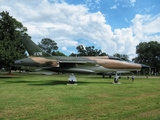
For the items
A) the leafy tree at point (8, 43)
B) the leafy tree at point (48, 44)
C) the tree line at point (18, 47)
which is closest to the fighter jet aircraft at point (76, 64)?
the tree line at point (18, 47)

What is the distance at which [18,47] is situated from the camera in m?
33.4

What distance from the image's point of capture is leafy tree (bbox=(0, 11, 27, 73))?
28419mm

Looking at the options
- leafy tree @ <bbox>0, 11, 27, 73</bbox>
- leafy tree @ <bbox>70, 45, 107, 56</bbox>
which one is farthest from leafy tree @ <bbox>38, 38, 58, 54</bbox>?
leafy tree @ <bbox>0, 11, 27, 73</bbox>

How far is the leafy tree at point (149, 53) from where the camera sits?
81938 mm

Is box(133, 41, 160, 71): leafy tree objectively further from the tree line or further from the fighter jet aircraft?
the fighter jet aircraft

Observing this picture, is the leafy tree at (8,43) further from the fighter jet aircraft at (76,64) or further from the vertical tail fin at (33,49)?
the fighter jet aircraft at (76,64)

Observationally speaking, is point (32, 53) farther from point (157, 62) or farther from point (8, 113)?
point (157, 62)

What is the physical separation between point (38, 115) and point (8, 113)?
1.11m

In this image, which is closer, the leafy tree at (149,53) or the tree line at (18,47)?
the tree line at (18,47)

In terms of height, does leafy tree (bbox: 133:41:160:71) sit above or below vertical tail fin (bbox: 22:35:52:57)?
above

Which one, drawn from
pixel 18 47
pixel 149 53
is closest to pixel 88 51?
pixel 149 53

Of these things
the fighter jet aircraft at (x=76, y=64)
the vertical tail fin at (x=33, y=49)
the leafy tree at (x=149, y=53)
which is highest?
the leafy tree at (x=149, y=53)

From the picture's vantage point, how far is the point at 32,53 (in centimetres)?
2091

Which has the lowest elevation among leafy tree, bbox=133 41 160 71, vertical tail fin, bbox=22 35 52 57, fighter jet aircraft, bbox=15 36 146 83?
fighter jet aircraft, bbox=15 36 146 83
